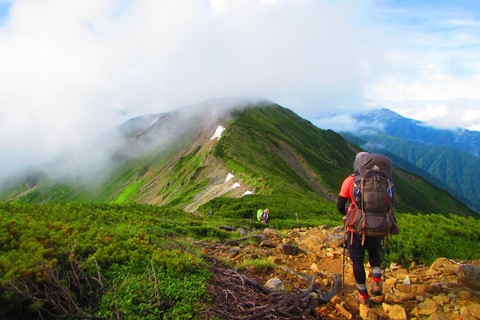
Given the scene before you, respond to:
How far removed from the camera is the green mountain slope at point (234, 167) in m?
61.7

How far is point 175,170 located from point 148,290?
10799 centimetres

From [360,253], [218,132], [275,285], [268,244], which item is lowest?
[218,132]

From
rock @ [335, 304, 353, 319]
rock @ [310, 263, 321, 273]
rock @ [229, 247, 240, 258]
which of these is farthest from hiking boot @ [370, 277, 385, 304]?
rock @ [229, 247, 240, 258]

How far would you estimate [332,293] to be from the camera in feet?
24.9

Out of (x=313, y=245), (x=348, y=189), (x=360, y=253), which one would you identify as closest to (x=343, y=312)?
(x=360, y=253)

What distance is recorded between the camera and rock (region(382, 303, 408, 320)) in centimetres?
694

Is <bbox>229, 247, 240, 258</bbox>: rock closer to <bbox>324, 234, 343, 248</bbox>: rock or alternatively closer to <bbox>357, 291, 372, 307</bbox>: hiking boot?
<bbox>324, 234, 343, 248</bbox>: rock

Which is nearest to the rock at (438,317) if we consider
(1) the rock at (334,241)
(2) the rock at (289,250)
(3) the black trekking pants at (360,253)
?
(3) the black trekking pants at (360,253)

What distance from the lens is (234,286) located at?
282 inches

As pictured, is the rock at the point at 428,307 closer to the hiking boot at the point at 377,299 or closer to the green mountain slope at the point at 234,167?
the hiking boot at the point at 377,299

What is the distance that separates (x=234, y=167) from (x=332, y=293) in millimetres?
65878

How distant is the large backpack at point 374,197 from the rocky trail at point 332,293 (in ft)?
5.02

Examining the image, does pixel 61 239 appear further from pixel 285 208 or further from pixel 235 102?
pixel 235 102

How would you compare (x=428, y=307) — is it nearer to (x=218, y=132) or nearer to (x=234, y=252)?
(x=234, y=252)
